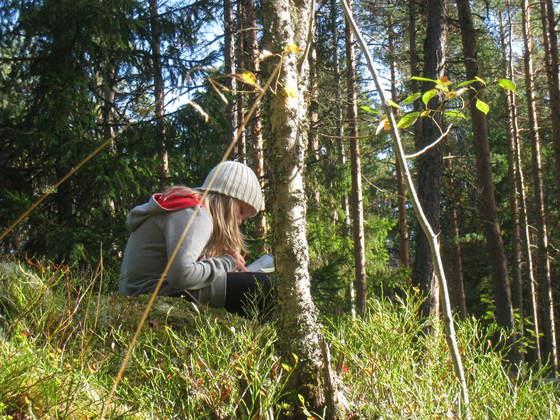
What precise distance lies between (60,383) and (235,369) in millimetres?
545

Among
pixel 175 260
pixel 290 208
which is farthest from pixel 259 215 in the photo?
pixel 290 208

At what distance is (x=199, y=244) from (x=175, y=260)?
20 cm

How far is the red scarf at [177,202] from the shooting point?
3.56 metres

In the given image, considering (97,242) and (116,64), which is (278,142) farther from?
(116,64)

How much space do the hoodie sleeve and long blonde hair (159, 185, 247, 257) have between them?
18 cm

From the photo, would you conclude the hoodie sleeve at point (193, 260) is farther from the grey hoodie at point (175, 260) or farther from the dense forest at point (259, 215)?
the dense forest at point (259, 215)

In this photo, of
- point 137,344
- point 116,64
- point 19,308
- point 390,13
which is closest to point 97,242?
point 116,64

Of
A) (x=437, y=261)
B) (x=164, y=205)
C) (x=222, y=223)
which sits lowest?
(x=437, y=261)

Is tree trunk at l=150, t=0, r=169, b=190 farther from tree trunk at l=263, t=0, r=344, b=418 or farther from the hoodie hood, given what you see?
tree trunk at l=263, t=0, r=344, b=418

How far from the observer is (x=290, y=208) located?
7.16 feet

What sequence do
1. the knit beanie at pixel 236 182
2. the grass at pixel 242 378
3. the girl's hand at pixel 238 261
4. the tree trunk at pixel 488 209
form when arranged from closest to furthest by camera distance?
1. the grass at pixel 242 378
2. the knit beanie at pixel 236 182
3. the girl's hand at pixel 238 261
4. the tree trunk at pixel 488 209

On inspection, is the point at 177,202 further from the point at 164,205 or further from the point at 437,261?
the point at 437,261

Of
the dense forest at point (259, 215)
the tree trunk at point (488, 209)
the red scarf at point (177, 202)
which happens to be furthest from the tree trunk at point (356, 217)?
the red scarf at point (177, 202)

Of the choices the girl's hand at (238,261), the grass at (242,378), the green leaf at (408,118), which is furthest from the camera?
the girl's hand at (238,261)
